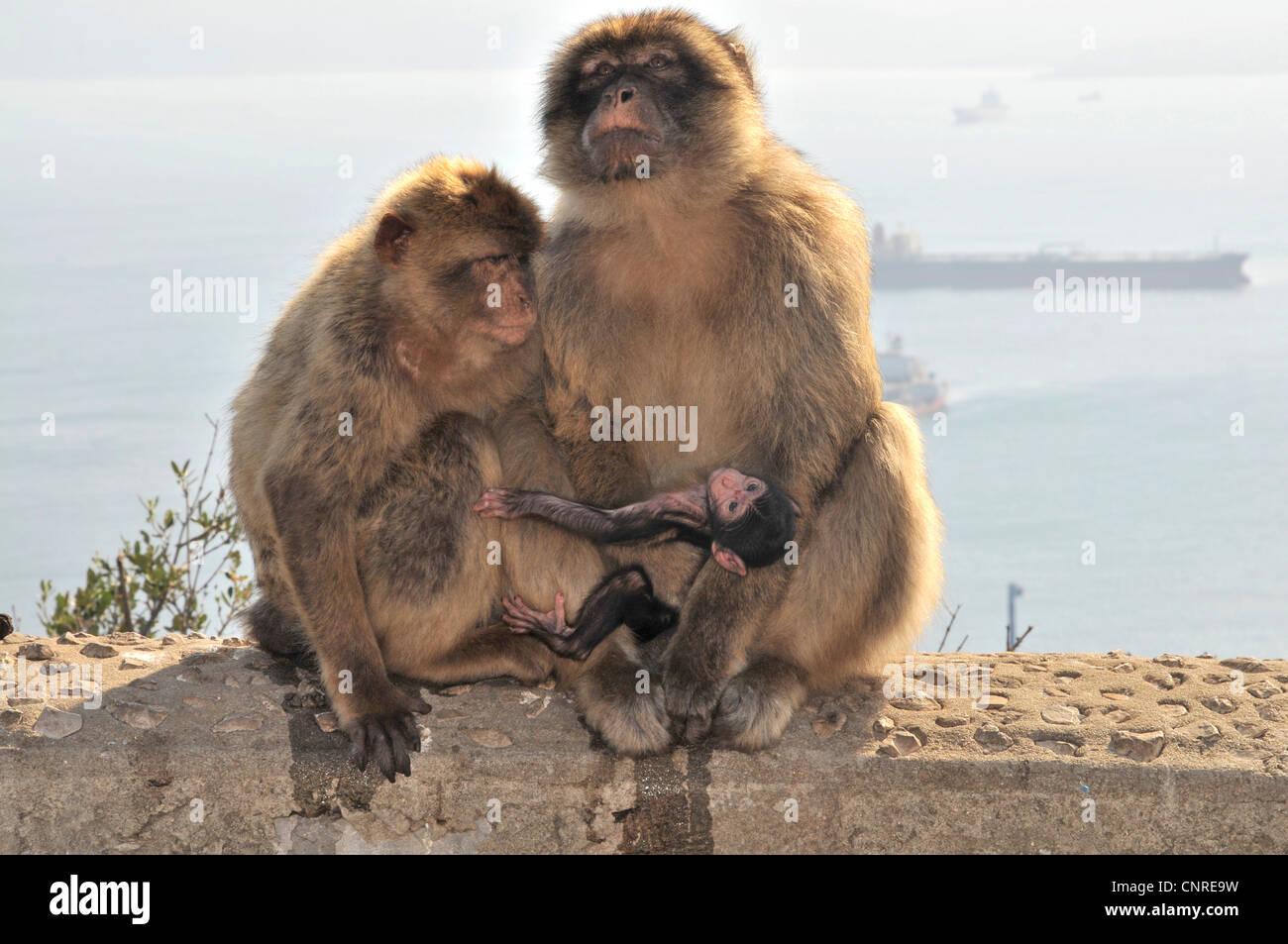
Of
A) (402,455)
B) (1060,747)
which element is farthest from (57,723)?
→ (1060,747)

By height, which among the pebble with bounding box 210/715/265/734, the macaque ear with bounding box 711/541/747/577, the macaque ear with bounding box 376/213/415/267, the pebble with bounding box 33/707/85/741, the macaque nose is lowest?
the pebble with bounding box 210/715/265/734

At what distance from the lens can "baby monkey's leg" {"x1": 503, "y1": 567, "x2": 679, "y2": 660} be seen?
360 cm

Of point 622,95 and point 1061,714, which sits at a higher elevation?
point 622,95

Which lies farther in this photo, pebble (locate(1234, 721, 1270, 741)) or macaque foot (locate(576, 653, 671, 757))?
pebble (locate(1234, 721, 1270, 741))

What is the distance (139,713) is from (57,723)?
0.62 ft

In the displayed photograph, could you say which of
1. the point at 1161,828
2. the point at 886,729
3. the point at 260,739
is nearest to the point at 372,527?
the point at 260,739

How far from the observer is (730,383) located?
12.1 ft

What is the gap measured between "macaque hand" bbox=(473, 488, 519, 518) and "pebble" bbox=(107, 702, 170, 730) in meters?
0.95

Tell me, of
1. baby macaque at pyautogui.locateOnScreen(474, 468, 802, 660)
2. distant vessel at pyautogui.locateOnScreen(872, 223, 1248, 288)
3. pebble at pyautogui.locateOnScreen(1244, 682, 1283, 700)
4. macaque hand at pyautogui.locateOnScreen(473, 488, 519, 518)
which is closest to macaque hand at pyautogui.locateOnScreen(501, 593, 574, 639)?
baby macaque at pyautogui.locateOnScreen(474, 468, 802, 660)

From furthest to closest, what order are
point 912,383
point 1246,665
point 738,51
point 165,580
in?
point 912,383
point 165,580
point 1246,665
point 738,51

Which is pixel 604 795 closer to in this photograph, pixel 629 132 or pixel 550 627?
pixel 550 627

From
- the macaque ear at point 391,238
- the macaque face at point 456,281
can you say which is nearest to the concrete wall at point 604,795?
the macaque face at point 456,281

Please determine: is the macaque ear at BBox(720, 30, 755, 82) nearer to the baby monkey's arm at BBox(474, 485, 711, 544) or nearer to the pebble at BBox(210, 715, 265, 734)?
the baby monkey's arm at BBox(474, 485, 711, 544)

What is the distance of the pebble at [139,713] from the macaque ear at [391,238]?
1280 mm
